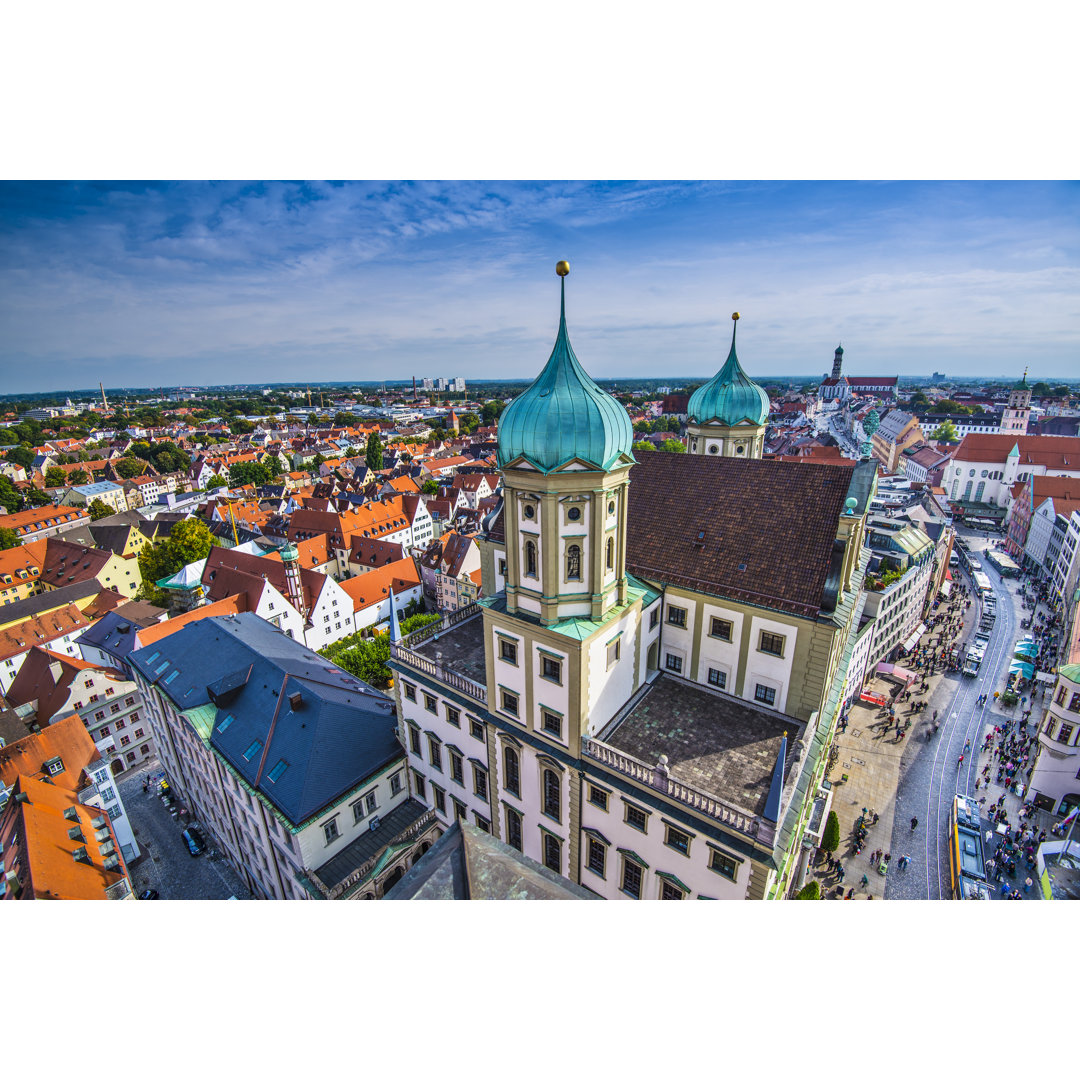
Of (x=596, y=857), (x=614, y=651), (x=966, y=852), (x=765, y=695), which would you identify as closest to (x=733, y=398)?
(x=765, y=695)

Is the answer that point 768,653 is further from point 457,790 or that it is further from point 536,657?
point 457,790

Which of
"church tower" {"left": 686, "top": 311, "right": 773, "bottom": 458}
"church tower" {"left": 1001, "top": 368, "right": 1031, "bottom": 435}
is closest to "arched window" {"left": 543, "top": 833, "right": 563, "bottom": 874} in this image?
"church tower" {"left": 686, "top": 311, "right": 773, "bottom": 458}

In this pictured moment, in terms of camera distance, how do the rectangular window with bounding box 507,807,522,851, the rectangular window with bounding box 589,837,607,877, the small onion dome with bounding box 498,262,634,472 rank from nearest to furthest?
the small onion dome with bounding box 498,262,634,472 → the rectangular window with bounding box 589,837,607,877 → the rectangular window with bounding box 507,807,522,851

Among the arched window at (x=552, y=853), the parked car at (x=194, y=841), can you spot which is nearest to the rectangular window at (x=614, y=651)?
the arched window at (x=552, y=853)

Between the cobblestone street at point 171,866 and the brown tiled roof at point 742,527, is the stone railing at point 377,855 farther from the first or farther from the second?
the brown tiled roof at point 742,527

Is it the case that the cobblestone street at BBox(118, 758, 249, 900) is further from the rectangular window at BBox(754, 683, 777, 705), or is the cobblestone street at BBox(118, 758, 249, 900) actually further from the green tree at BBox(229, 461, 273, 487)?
the green tree at BBox(229, 461, 273, 487)
